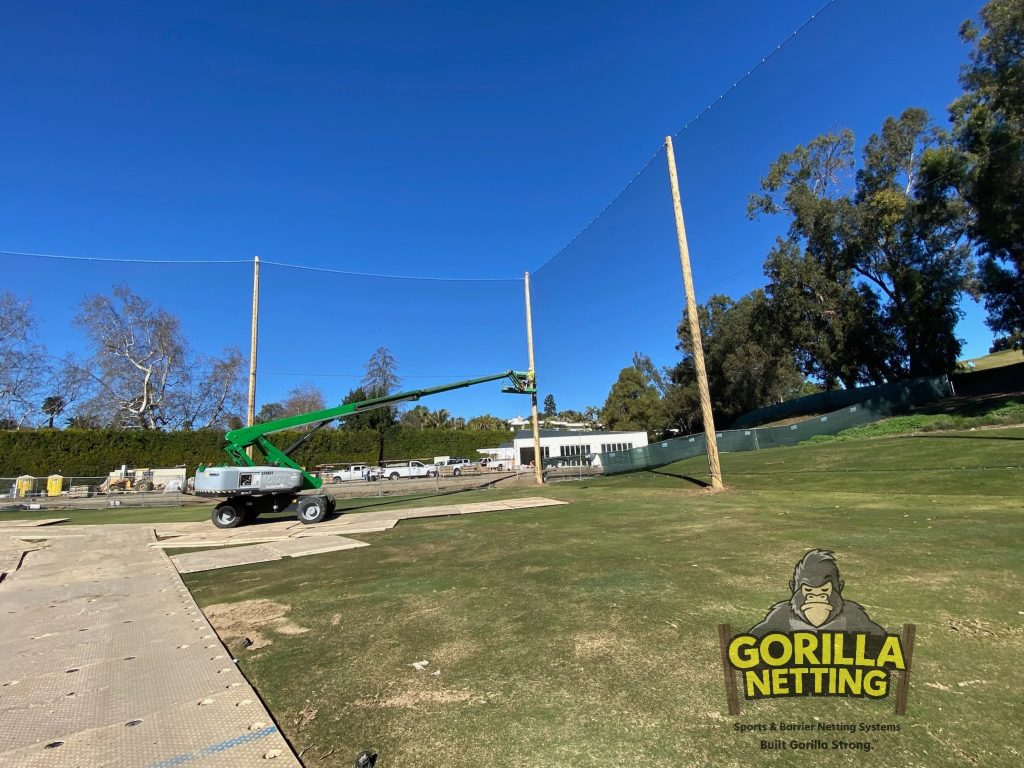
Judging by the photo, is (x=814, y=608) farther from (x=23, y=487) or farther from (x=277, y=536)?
(x=23, y=487)

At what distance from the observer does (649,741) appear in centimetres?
228

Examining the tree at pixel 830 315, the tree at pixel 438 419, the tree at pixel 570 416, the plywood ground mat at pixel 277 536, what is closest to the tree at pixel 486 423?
the tree at pixel 438 419

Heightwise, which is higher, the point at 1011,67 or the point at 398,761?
the point at 1011,67

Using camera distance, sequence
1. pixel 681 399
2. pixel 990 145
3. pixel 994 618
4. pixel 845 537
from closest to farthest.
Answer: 1. pixel 994 618
2. pixel 845 537
3. pixel 990 145
4. pixel 681 399

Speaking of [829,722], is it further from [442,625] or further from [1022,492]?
[1022,492]

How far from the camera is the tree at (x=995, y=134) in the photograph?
1839cm

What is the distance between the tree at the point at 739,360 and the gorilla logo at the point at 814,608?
43197mm

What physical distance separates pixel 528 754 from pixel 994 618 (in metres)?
3.31

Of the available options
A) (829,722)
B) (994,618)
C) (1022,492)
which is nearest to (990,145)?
(1022,492)

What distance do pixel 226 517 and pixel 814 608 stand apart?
13.6 meters

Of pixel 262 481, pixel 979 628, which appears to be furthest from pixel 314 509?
pixel 979 628

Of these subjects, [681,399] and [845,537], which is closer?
[845,537]

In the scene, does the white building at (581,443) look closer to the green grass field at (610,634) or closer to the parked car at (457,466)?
the parked car at (457,466)

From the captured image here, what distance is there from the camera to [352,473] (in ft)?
116
